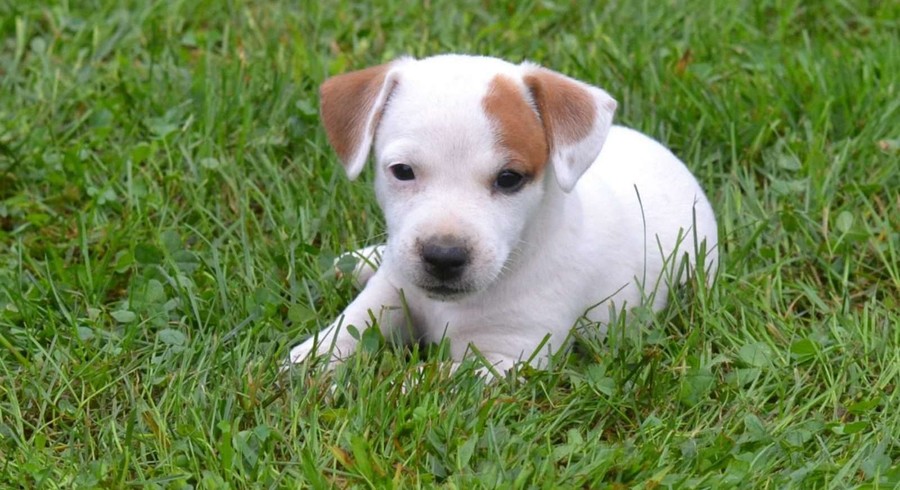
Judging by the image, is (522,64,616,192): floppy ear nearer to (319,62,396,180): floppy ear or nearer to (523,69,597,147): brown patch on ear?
(523,69,597,147): brown patch on ear

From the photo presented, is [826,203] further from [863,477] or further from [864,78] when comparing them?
[863,477]

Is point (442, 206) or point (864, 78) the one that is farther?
point (864, 78)

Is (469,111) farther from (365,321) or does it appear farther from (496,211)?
(365,321)

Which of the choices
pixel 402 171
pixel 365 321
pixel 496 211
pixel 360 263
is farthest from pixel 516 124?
pixel 360 263

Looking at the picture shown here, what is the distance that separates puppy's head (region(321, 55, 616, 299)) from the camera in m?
4.15

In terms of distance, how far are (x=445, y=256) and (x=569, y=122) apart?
24.2 inches

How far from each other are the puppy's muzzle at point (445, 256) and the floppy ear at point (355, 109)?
454mm

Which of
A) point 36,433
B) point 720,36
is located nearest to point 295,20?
point 720,36

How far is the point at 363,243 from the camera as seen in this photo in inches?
215

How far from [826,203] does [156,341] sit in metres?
2.74

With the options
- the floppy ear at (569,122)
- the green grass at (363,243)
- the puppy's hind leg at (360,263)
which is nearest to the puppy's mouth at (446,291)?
the green grass at (363,243)

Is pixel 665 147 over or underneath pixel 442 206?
underneath

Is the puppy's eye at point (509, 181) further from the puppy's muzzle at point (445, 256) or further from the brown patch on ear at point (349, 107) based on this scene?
the brown patch on ear at point (349, 107)

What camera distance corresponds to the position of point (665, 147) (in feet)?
18.8
